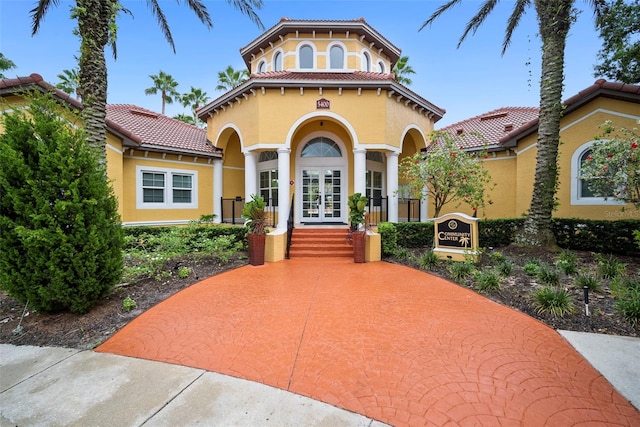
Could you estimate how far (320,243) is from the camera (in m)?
9.58

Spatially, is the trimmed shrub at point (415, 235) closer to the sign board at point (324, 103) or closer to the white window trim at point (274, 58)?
the sign board at point (324, 103)

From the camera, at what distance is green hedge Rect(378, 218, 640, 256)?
7520mm

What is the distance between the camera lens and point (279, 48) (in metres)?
13.4

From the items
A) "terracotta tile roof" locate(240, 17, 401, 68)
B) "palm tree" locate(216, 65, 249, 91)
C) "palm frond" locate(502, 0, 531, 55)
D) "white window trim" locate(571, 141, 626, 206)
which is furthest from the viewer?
"palm tree" locate(216, 65, 249, 91)

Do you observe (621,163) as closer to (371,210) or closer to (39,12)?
(371,210)

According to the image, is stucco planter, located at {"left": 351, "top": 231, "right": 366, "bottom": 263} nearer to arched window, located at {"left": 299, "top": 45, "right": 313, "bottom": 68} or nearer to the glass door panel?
the glass door panel

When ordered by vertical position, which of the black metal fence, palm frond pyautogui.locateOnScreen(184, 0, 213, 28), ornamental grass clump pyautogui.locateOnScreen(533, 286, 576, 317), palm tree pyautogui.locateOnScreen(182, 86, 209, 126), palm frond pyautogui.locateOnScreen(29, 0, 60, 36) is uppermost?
palm tree pyautogui.locateOnScreen(182, 86, 209, 126)

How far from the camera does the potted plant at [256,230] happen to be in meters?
8.12

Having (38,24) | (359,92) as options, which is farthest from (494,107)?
(38,24)

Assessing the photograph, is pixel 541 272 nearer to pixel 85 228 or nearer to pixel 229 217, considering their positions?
pixel 85 228

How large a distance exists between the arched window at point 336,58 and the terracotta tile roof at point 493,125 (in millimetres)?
6189

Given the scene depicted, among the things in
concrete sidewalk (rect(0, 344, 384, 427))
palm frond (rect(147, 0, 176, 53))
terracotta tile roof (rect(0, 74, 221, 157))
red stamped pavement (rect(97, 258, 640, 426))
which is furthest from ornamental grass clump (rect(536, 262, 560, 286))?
palm frond (rect(147, 0, 176, 53))

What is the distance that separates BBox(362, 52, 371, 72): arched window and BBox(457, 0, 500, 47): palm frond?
14.2 feet

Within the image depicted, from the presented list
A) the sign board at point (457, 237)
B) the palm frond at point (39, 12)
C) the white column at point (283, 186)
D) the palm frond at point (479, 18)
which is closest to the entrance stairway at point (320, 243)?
the white column at point (283, 186)
